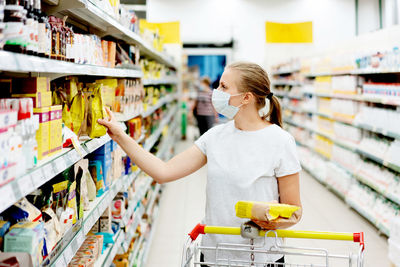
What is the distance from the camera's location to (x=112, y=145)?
2855 millimetres

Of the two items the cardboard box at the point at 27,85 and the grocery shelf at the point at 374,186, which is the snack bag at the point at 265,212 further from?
the grocery shelf at the point at 374,186

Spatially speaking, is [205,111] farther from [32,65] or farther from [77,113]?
[32,65]

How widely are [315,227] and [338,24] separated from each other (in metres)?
10.3

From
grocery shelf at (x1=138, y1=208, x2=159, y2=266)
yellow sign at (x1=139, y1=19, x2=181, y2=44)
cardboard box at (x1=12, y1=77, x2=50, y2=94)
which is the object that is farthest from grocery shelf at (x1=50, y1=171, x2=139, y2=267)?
yellow sign at (x1=139, y1=19, x2=181, y2=44)

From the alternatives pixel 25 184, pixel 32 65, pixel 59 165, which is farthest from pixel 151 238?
pixel 32 65

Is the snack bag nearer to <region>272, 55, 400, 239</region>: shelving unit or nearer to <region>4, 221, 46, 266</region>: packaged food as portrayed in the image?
<region>4, 221, 46, 266</region>: packaged food

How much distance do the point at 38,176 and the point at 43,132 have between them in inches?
Result: 9.3

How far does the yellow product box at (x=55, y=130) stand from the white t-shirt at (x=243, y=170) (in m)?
0.66

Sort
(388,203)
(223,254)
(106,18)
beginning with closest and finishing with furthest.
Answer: (223,254) < (106,18) < (388,203)

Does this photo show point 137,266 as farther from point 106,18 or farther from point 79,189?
point 106,18

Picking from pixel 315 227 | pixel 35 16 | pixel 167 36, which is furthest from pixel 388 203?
pixel 167 36

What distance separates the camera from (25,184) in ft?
4.27

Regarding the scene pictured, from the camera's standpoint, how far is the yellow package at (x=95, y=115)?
2.16 meters

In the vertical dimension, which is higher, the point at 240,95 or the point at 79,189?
the point at 240,95
